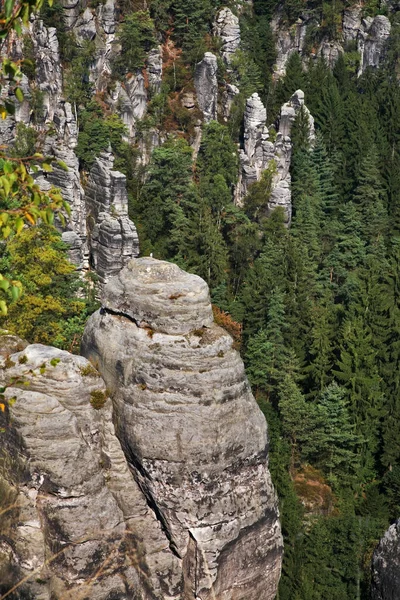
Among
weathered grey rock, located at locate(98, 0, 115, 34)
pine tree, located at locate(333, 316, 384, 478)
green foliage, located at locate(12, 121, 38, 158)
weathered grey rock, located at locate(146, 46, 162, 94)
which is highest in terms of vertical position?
weathered grey rock, located at locate(98, 0, 115, 34)

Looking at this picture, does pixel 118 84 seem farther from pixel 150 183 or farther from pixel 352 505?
pixel 352 505

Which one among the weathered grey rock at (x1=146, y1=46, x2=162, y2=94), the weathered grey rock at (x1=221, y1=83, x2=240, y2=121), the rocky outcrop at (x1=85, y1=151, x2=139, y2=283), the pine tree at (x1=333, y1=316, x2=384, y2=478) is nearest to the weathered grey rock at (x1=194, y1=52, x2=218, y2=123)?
the weathered grey rock at (x1=221, y1=83, x2=240, y2=121)

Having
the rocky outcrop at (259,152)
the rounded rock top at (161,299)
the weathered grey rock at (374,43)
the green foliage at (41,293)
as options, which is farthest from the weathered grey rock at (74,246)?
the weathered grey rock at (374,43)

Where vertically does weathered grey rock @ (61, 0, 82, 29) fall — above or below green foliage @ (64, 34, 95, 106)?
above

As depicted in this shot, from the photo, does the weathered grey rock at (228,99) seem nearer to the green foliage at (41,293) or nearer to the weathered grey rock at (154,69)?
the weathered grey rock at (154,69)

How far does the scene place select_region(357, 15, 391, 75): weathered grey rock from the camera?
328 ft

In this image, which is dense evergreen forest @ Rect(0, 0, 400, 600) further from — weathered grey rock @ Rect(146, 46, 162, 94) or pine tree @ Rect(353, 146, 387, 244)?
weathered grey rock @ Rect(146, 46, 162, 94)

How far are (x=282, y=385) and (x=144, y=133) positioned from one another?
29.5 metres

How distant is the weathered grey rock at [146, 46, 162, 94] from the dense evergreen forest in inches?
31.5

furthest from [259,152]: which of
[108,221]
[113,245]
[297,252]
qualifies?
[113,245]

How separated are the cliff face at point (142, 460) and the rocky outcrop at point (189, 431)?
0.10 feet

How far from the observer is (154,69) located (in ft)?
252

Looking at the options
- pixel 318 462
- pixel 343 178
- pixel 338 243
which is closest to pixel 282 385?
pixel 318 462

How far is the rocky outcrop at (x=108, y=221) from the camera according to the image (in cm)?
6347
